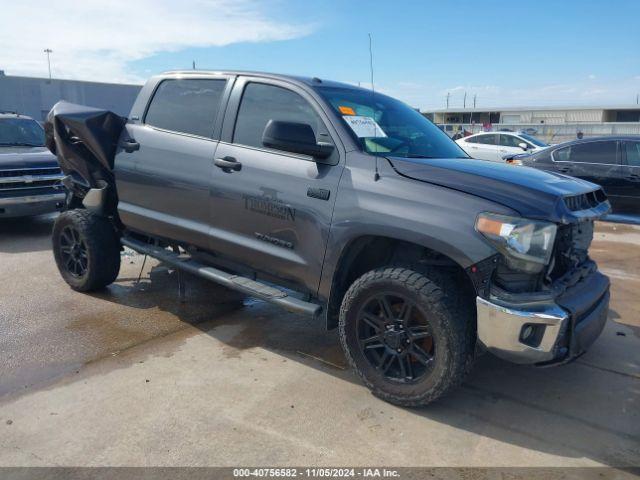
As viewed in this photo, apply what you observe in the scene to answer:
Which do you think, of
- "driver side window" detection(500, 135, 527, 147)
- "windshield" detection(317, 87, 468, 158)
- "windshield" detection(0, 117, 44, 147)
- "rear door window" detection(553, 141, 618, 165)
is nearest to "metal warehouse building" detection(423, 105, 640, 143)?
"driver side window" detection(500, 135, 527, 147)

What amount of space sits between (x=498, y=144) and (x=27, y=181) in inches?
579

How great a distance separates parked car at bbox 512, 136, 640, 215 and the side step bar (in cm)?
703

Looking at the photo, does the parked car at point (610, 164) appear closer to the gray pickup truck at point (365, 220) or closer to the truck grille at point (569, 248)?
the gray pickup truck at point (365, 220)

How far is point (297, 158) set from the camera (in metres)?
3.62

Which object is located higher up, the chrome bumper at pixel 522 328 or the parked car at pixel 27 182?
the parked car at pixel 27 182

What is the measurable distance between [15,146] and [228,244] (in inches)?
248

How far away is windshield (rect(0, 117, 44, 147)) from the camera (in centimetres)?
861

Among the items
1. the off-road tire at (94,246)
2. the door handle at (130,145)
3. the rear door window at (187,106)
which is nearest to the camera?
the rear door window at (187,106)

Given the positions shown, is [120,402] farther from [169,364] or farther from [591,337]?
[591,337]

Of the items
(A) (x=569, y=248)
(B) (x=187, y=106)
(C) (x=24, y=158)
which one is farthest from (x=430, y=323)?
(C) (x=24, y=158)

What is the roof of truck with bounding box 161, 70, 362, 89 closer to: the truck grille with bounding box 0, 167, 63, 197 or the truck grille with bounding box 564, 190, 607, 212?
the truck grille with bounding box 564, 190, 607, 212

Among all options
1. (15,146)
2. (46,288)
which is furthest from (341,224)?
(15,146)

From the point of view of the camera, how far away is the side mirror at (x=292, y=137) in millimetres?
3278

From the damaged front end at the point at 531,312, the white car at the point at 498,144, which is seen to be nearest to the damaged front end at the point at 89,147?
the damaged front end at the point at 531,312
